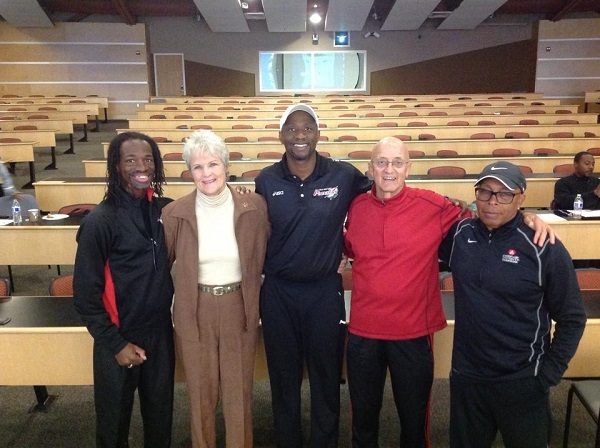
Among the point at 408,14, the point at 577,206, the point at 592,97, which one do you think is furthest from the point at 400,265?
the point at 592,97

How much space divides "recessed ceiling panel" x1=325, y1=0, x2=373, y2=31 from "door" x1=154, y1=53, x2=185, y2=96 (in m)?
5.05

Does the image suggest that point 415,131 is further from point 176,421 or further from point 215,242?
point 215,242

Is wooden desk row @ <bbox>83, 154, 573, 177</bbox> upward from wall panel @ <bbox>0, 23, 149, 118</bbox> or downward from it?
downward

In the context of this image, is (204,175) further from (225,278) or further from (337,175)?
(337,175)

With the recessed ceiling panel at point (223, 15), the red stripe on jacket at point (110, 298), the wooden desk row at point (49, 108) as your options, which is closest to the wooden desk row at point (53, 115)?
the wooden desk row at point (49, 108)

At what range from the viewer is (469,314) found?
1780 mm

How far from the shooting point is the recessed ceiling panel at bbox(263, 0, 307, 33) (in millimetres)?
14016

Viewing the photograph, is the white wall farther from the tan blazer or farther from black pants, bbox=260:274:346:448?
black pants, bbox=260:274:346:448

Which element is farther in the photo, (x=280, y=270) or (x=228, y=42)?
(x=228, y=42)

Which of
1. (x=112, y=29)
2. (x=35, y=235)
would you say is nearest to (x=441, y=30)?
(x=112, y=29)

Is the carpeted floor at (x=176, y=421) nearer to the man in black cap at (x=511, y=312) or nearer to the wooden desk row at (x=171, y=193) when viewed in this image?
the man in black cap at (x=511, y=312)

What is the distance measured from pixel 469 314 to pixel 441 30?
56.3 feet

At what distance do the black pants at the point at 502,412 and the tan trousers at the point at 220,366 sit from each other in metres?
0.83

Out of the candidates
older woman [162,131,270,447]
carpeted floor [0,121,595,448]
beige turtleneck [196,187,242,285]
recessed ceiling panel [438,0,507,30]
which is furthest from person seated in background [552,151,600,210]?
recessed ceiling panel [438,0,507,30]
